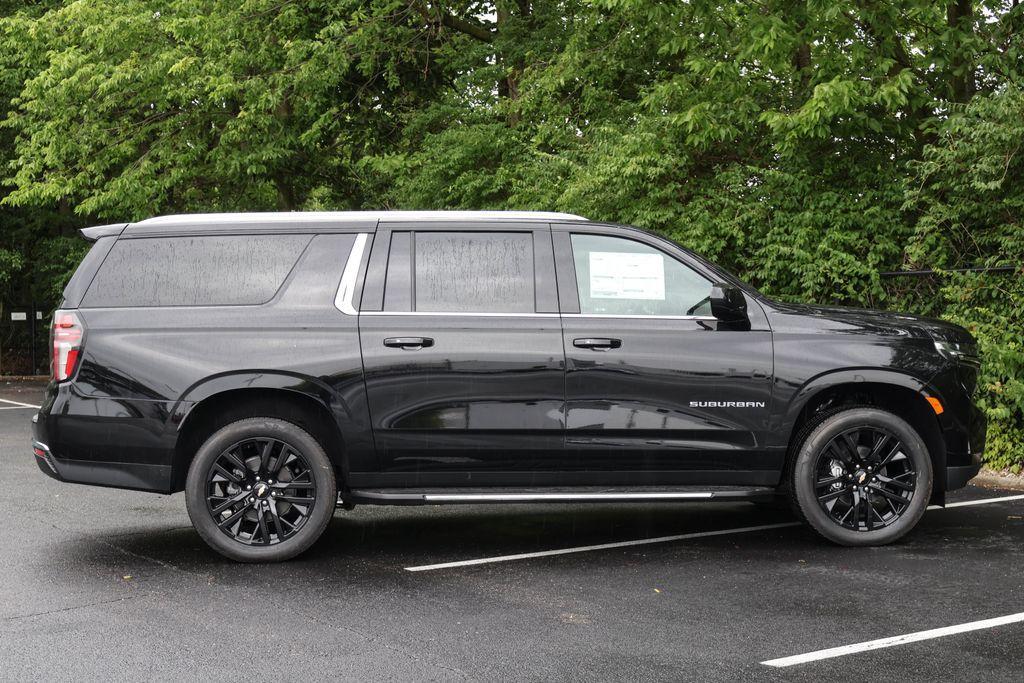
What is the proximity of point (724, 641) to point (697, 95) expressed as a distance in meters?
8.90

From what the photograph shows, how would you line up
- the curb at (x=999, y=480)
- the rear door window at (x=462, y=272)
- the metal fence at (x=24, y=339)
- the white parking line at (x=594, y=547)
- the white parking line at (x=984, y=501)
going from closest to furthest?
the white parking line at (x=594, y=547)
the rear door window at (x=462, y=272)
the white parking line at (x=984, y=501)
the curb at (x=999, y=480)
the metal fence at (x=24, y=339)

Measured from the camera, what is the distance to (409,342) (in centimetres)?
650

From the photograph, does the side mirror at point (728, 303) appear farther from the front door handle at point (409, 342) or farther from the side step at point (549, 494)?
the front door handle at point (409, 342)

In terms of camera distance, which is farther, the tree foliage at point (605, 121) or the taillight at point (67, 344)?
the tree foliage at point (605, 121)

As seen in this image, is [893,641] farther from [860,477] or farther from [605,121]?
[605,121]

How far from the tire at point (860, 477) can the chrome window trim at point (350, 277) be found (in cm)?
284

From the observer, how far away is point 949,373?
22.5 feet

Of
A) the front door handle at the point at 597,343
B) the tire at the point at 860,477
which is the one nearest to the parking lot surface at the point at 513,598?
the tire at the point at 860,477

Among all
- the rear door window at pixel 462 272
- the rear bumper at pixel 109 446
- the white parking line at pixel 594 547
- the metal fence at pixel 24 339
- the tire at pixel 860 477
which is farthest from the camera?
the metal fence at pixel 24 339

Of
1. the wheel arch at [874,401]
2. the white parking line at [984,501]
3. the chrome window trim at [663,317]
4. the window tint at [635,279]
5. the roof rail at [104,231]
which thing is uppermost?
the roof rail at [104,231]

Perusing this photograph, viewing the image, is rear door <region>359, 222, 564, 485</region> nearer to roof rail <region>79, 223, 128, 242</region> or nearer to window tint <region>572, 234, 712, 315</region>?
window tint <region>572, 234, 712, 315</region>

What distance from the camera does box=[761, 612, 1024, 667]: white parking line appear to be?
15.4ft

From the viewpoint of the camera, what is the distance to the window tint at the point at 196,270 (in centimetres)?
661

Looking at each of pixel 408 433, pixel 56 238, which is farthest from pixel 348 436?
pixel 56 238
